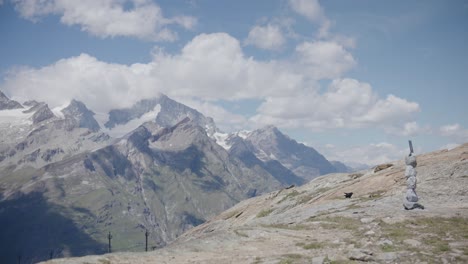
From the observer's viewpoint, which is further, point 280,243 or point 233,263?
point 280,243

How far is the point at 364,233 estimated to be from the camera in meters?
30.4

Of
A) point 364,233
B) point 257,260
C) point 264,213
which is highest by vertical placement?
point 264,213

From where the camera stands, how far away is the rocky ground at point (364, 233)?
80.1 ft

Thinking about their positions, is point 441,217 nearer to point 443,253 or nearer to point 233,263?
point 443,253

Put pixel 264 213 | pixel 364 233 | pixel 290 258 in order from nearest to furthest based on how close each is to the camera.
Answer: pixel 290 258, pixel 364 233, pixel 264 213

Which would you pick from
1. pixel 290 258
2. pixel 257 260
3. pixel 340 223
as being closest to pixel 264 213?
pixel 340 223

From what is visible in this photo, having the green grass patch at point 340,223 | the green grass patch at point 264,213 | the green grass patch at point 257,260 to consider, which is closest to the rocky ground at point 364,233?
the green grass patch at point 340,223

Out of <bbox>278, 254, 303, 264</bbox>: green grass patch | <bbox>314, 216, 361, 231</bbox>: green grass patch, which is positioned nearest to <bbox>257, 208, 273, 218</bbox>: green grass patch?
<bbox>314, 216, 361, 231</bbox>: green grass patch

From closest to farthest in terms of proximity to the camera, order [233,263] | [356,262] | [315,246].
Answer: [356,262], [233,263], [315,246]

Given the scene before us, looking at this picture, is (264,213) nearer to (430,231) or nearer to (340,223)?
(340,223)

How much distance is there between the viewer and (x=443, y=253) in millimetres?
22922

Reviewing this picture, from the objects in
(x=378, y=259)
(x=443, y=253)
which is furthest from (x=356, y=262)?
(x=443, y=253)

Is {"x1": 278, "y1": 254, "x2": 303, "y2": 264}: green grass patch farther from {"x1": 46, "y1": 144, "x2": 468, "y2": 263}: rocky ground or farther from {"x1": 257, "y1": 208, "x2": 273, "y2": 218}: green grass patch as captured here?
{"x1": 257, "y1": 208, "x2": 273, "y2": 218}: green grass patch

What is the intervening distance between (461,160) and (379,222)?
74.5 feet
